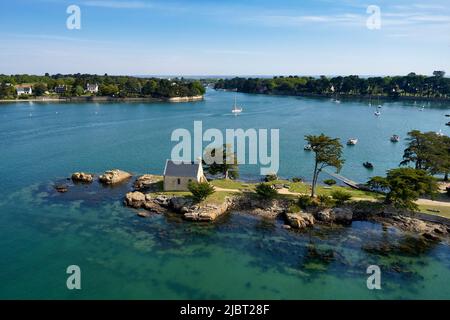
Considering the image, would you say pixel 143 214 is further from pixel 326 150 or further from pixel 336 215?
pixel 326 150

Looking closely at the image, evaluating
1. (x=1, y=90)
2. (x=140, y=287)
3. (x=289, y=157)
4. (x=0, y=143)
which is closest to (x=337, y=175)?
(x=289, y=157)

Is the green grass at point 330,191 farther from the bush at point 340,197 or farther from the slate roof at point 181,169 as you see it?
the slate roof at point 181,169

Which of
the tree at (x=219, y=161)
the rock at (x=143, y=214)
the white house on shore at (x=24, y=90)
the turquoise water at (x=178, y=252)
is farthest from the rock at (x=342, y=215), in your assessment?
the white house on shore at (x=24, y=90)

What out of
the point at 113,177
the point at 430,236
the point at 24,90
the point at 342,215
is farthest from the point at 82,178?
the point at 24,90

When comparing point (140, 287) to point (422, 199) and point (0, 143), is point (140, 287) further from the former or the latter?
point (0, 143)

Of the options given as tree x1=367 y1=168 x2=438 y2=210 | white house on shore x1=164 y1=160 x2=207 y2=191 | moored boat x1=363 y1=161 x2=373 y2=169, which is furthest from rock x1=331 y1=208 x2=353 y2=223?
moored boat x1=363 y1=161 x2=373 y2=169

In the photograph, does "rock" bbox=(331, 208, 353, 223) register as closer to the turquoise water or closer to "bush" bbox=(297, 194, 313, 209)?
the turquoise water
